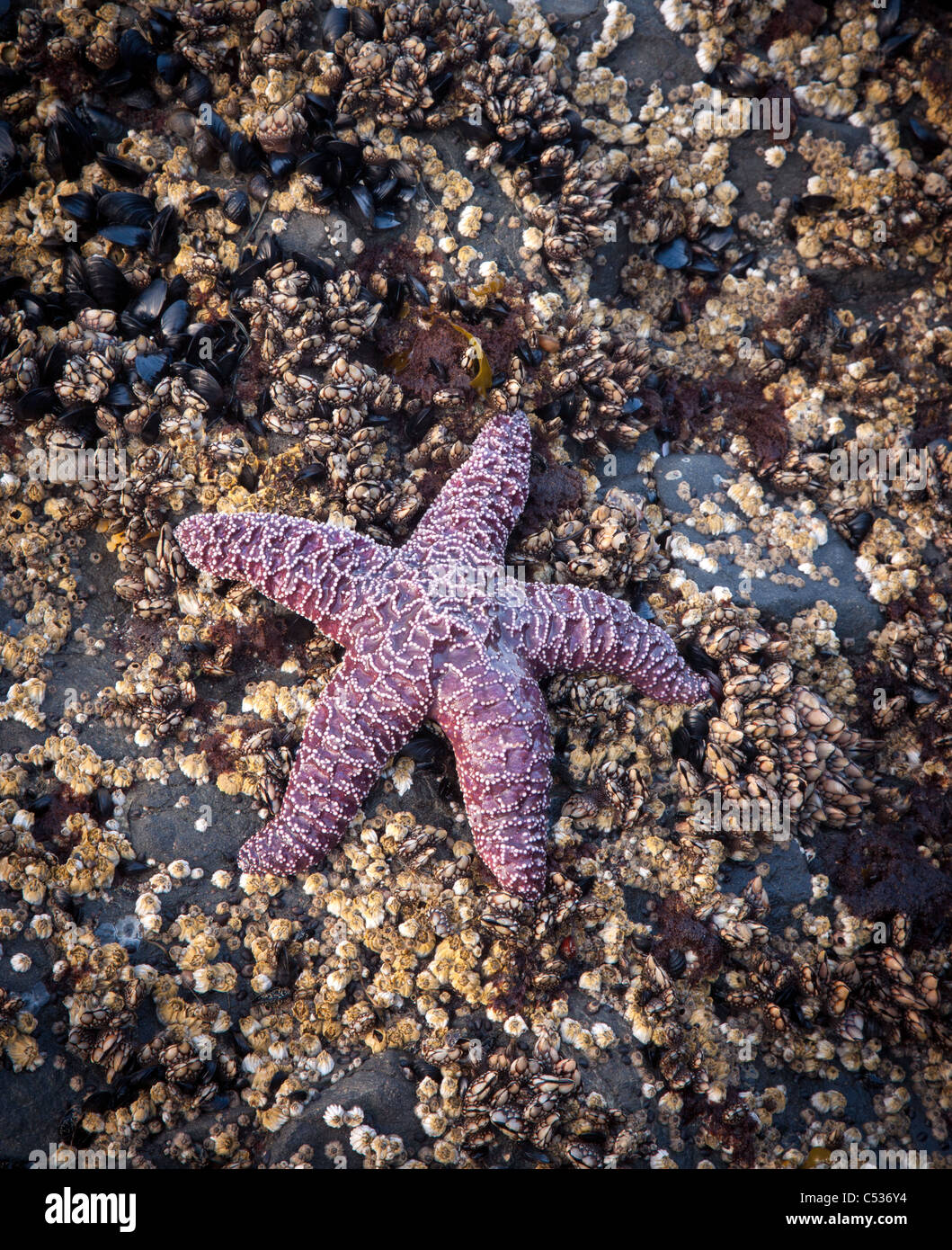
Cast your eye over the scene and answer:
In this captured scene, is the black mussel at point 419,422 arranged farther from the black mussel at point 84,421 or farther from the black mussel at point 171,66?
the black mussel at point 171,66

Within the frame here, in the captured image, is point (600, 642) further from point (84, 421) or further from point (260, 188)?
point (260, 188)

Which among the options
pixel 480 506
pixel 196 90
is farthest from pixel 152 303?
pixel 480 506

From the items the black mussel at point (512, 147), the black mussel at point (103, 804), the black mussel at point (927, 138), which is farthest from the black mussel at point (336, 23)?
the black mussel at point (103, 804)

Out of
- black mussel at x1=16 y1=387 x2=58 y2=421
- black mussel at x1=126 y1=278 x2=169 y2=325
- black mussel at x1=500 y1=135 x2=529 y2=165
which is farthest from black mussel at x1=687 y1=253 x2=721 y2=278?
black mussel at x1=16 y1=387 x2=58 y2=421

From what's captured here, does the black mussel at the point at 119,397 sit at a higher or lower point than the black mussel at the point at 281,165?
lower

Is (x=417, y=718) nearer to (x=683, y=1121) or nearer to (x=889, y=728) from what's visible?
(x=683, y=1121)
